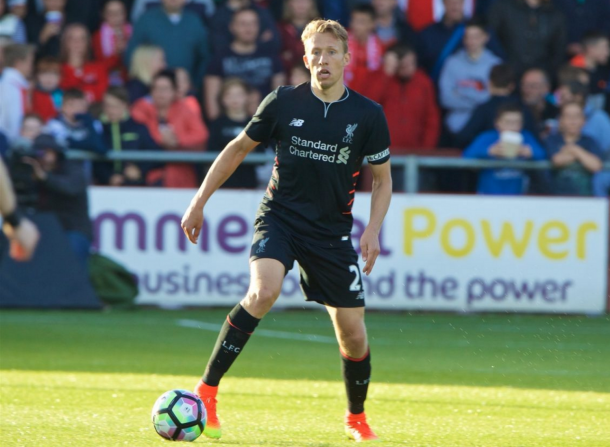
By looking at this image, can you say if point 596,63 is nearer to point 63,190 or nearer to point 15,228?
point 63,190

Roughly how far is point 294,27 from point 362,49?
102 cm

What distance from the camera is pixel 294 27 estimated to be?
1470 cm

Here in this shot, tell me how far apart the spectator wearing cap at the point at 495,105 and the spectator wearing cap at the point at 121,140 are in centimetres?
383

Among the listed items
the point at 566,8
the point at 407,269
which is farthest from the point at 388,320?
the point at 566,8

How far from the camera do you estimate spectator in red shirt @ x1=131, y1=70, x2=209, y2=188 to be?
13.5 m

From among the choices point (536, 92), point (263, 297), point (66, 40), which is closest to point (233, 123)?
point (66, 40)

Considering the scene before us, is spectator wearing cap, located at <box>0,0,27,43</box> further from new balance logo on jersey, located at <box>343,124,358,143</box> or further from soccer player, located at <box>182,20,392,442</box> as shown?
new balance logo on jersey, located at <box>343,124,358,143</box>

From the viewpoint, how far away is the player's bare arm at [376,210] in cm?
608

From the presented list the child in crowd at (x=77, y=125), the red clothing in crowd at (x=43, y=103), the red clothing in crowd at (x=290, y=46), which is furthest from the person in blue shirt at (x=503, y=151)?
the red clothing in crowd at (x=43, y=103)

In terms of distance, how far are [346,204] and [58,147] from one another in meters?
7.04

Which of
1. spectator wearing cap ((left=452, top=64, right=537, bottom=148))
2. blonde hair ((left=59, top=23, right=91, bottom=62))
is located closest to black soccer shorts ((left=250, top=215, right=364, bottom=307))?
spectator wearing cap ((left=452, top=64, right=537, bottom=148))

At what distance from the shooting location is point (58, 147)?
12.7 m

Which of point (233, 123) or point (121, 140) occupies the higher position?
point (233, 123)

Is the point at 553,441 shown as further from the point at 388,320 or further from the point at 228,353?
the point at 388,320
